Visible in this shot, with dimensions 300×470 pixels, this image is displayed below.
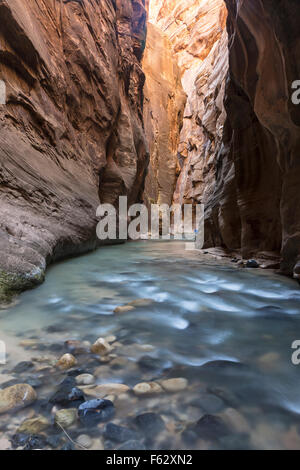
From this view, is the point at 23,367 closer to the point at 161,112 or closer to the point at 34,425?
the point at 34,425

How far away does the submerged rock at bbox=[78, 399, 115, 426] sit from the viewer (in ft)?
2.93

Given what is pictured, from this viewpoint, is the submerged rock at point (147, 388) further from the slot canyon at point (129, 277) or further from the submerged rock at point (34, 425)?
the submerged rock at point (34, 425)

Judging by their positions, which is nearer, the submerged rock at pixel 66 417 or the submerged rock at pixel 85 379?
the submerged rock at pixel 66 417

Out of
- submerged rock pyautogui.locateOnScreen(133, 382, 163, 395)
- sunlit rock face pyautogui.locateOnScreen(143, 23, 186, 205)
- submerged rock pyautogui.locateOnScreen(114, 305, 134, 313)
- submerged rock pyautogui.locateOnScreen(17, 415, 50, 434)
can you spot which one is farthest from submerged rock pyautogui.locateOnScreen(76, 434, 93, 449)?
sunlit rock face pyautogui.locateOnScreen(143, 23, 186, 205)

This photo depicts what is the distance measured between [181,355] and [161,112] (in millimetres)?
30516

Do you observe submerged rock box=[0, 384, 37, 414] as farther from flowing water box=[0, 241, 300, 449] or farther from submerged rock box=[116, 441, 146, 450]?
submerged rock box=[116, 441, 146, 450]

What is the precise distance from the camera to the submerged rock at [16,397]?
953 mm

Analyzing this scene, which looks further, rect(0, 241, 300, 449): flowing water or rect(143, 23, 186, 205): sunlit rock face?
rect(143, 23, 186, 205): sunlit rock face

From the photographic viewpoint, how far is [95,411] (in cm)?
93

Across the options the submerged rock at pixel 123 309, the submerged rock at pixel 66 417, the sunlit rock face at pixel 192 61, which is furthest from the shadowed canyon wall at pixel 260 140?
the sunlit rock face at pixel 192 61

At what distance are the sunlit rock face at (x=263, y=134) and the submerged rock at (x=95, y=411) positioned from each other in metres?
3.14

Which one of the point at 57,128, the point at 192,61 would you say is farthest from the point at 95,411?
the point at 192,61

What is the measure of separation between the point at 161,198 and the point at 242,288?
80.7ft
